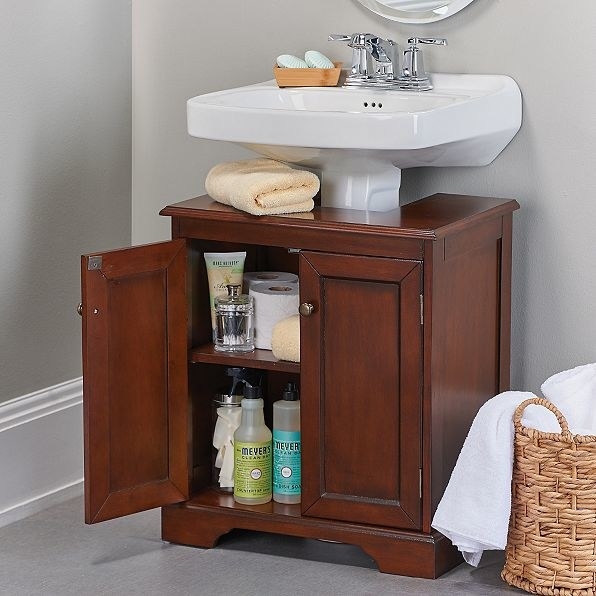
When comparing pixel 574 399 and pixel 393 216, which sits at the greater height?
pixel 393 216

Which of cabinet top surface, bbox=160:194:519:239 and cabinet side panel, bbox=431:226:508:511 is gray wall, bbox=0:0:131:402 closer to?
cabinet top surface, bbox=160:194:519:239

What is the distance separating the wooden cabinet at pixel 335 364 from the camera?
7.58 ft

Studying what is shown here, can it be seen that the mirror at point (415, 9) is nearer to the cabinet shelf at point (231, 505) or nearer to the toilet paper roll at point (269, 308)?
the toilet paper roll at point (269, 308)

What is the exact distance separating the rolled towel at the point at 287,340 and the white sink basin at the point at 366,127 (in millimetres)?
252

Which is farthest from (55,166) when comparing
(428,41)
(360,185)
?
(428,41)

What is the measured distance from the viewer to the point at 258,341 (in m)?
2.53

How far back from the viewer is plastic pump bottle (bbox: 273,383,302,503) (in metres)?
2.51

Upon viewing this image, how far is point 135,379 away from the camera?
8.05ft

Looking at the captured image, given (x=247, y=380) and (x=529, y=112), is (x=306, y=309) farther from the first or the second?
(x=529, y=112)

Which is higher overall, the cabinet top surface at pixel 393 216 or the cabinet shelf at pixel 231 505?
the cabinet top surface at pixel 393 216

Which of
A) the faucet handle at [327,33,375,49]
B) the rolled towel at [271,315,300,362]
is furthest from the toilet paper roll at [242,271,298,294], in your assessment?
the faucet handle at [327,33,375,49]

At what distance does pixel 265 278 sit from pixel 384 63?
0.50 meters

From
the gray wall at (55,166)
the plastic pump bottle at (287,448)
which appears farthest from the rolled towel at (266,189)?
the gray wall at (55,166)

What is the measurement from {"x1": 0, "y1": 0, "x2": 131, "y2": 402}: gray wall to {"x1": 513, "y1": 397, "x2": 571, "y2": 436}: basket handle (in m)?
1.12
